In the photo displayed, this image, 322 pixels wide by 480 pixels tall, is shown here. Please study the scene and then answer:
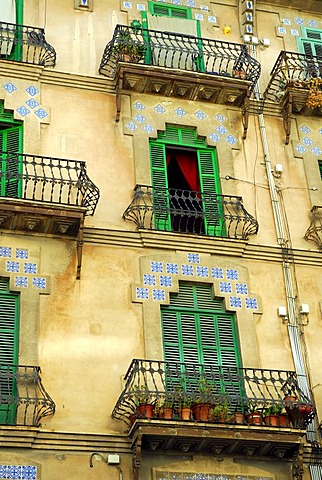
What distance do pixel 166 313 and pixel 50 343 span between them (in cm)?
246

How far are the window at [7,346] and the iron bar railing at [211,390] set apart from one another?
73.2 inches

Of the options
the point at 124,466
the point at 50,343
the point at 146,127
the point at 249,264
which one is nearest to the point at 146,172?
the point at 146,127

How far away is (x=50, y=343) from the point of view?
18422 mm

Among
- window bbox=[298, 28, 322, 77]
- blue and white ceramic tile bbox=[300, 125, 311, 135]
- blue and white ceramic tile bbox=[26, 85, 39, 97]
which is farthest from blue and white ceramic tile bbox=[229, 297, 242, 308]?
window bbox=[298, 28, 322, 77]

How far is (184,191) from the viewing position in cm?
2105

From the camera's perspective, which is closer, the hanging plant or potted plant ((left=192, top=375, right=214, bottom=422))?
potted plant ((left=192, top=375, right=214, bottom=422))

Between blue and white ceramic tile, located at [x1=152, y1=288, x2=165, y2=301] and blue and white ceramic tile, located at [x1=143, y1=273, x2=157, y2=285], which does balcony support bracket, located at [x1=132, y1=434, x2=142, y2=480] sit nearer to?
blue and white ceramic tile, located at [x1=152, y1=288, x2=165, y2=301]

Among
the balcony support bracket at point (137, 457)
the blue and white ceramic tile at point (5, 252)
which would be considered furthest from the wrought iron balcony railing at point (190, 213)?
the balcony support bracket at point (137, 457)

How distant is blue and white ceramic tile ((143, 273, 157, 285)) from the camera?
19672 mm

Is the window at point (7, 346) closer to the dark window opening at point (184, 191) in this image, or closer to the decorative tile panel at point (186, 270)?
the decorative tile panel at point (186, 270)

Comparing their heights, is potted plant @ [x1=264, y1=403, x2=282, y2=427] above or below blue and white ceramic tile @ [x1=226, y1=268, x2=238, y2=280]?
below

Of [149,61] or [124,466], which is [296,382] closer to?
[124,466]

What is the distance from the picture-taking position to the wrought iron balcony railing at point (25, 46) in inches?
858

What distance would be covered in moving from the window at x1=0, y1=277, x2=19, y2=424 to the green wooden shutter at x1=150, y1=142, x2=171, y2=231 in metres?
3.47
